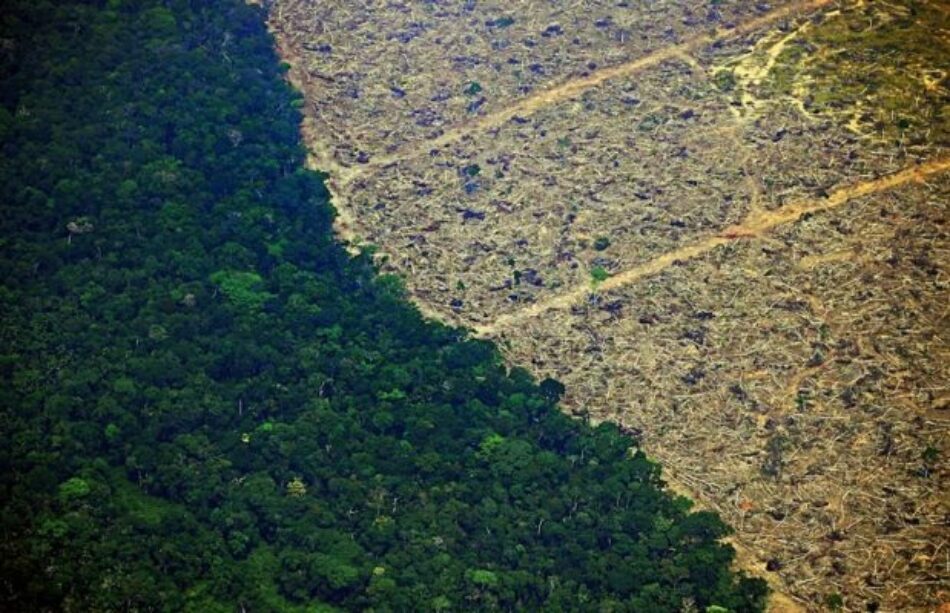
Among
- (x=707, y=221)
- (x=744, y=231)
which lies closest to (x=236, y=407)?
(x=707, y=221)

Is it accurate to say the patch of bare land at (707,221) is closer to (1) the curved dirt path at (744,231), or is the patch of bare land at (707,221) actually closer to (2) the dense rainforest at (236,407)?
(1) the curved dirt path at (744,231)

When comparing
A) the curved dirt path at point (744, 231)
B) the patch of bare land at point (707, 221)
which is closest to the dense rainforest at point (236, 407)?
the patch of bare land at point (707, 221)

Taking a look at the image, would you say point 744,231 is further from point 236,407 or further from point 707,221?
point 236,407

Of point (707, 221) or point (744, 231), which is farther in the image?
point (707, 221)

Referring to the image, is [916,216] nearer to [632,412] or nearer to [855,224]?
[855,224]

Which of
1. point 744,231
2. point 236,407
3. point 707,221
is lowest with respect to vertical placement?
point 236,407

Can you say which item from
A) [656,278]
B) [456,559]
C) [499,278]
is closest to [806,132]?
[656,278]
